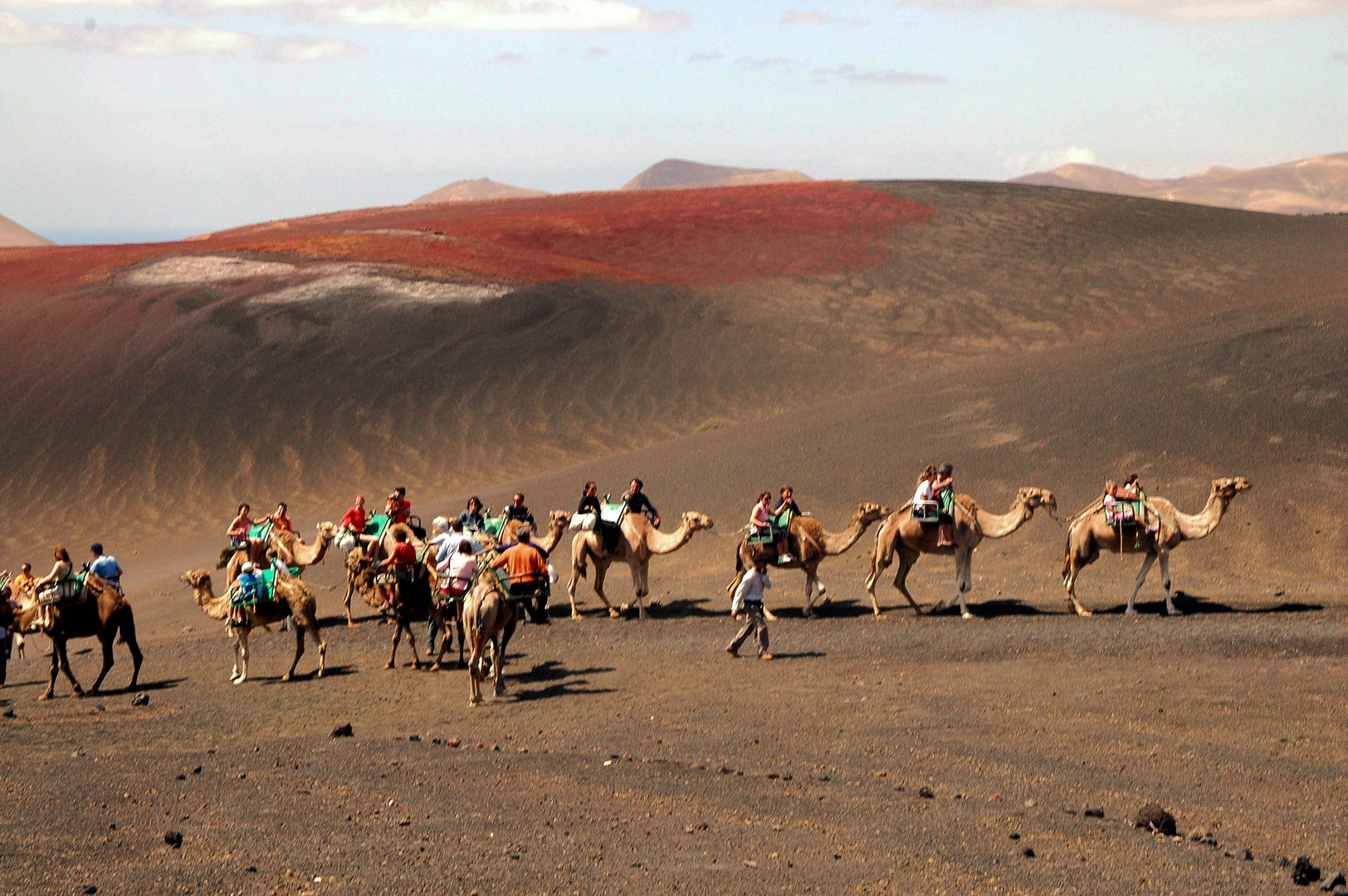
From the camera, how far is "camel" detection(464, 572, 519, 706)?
15.4 meters

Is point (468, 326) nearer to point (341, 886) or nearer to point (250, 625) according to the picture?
point (250, 625)

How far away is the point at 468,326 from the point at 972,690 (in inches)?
1414

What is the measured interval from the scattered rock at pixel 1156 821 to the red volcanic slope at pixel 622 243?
148 ft

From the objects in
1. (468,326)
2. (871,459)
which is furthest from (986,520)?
(468,326)

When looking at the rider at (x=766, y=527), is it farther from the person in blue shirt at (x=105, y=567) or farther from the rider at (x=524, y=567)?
the person in blue shirt at (x=105, y=567)

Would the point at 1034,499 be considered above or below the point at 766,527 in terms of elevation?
above

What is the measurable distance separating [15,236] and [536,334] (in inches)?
6046

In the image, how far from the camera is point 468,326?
49125 millimetres

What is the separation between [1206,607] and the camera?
20.1 meters

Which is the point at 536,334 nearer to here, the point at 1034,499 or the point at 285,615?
the point at 1034,499

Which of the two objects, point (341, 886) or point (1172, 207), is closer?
point (341, 886)

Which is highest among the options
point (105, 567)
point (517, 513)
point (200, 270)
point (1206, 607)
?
point (200, 270)

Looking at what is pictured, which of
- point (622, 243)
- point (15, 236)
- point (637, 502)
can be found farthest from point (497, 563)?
point (15, 236)

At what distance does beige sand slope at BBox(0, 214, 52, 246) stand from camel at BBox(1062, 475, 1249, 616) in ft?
561
